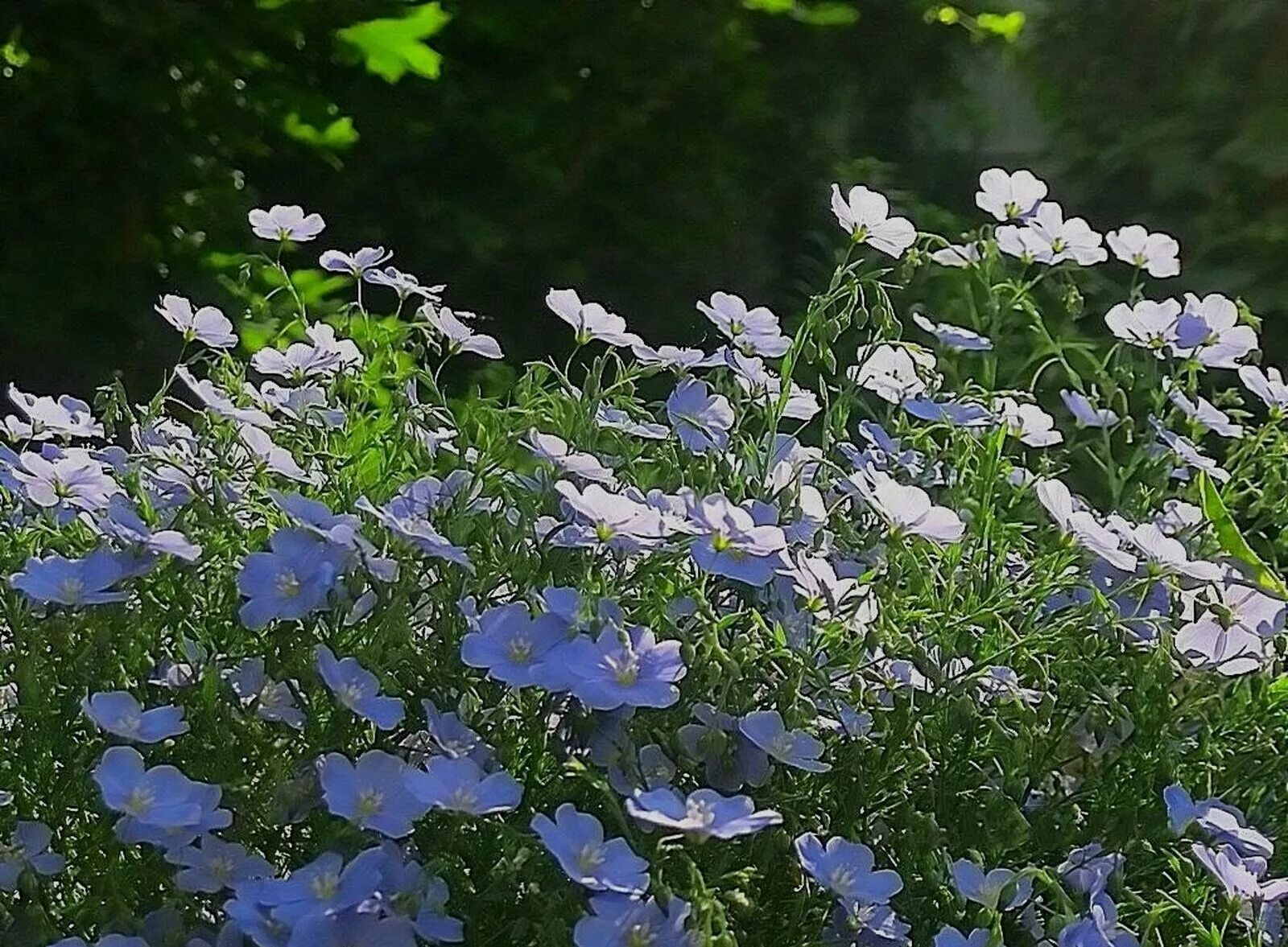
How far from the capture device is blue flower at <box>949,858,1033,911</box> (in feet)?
2.02

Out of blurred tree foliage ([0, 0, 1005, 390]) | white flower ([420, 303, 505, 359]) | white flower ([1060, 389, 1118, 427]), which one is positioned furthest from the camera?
blurred tree foliage ([0, 0, 1005, 390])

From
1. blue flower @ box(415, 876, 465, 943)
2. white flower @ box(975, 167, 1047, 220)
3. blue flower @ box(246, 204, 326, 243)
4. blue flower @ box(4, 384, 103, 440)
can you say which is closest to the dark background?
blue flower @ box(246, 204, 326, 243)

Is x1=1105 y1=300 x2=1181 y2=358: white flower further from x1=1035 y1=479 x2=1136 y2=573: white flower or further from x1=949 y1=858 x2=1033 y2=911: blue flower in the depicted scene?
x1=949 y1=858 x2=1033 y2=911: blue flower

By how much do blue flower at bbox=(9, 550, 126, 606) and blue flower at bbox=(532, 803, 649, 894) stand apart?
228mm

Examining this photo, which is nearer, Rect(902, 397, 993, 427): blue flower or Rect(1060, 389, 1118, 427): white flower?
Rect(902, 397, 993, 427): blue flower

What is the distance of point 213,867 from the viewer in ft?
2.01

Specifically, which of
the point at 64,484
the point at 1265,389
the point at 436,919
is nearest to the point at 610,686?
the point at 436,919

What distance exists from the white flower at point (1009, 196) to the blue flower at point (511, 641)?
0.51 meters

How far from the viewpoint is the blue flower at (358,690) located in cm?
61

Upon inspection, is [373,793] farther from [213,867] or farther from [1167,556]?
[1167,556]

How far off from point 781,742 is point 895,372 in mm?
374

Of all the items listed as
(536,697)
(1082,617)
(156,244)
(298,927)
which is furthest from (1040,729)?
(156,244)

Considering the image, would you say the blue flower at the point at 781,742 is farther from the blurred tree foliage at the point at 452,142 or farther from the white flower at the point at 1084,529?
the blurred tree foliage at the point at 452,142

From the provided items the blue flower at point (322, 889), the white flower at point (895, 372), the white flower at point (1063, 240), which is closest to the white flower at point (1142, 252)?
the white flower at point (1063, 240)
